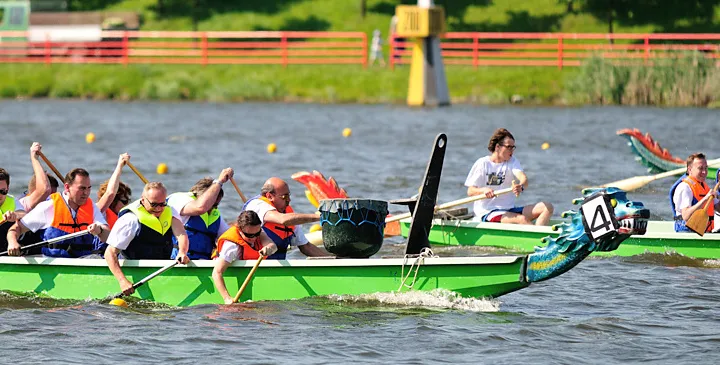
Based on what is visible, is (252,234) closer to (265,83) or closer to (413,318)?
(413,318)

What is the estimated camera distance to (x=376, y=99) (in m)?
36.4

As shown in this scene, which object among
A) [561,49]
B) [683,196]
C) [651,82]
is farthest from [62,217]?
[561,49]

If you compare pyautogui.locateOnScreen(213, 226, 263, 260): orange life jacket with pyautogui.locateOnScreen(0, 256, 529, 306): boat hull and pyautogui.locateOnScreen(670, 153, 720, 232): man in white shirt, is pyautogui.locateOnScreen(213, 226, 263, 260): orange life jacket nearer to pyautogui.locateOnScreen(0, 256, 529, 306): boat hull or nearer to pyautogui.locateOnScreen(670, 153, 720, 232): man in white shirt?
pyautogui.locateOnScreen(0, 256, 529, 306): boat hull

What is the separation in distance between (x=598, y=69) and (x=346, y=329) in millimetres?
23784

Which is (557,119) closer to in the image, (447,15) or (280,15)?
(447,15)

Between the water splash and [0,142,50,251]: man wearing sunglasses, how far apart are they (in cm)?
276

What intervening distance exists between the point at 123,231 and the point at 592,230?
3630 millimetres

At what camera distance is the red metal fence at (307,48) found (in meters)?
36.7

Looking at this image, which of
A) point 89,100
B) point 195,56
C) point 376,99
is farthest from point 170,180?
point 195,56

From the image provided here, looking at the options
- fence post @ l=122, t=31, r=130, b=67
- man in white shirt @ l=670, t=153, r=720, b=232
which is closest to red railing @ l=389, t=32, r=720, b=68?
fence post @ l=122, t=31, r=130, b=67

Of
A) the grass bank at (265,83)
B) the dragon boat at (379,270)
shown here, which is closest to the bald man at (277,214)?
the dragon boat at (379,270)

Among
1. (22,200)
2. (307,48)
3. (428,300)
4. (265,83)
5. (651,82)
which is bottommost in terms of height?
(428,300)

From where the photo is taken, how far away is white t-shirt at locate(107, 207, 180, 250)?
10453mm

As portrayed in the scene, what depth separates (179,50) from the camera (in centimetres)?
4475
